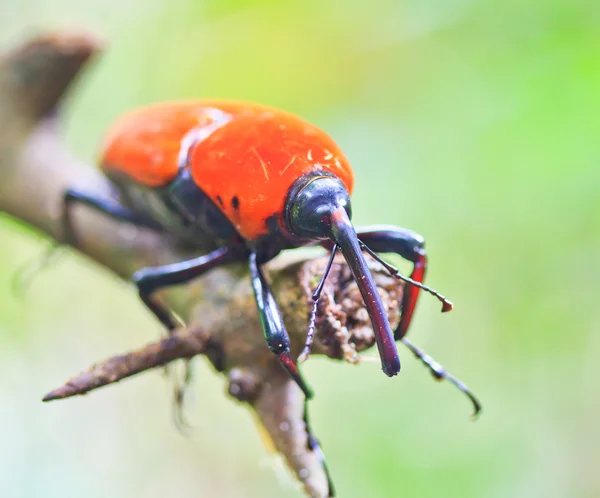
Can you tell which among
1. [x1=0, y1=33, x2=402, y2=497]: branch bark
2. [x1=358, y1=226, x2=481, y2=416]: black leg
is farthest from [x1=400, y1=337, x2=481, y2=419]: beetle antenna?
[x1=0, y1=33, x2=402, y2=497]: branch bark

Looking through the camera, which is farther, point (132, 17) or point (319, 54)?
point (132, 17)

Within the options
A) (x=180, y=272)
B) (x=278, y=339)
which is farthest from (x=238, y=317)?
(x=180, y=272)

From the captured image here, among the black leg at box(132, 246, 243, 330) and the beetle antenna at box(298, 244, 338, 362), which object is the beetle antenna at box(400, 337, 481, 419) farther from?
the black leg at box(132, 246, 243, 330)

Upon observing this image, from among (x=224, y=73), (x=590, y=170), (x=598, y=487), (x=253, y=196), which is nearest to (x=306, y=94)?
(x=224, y=73)

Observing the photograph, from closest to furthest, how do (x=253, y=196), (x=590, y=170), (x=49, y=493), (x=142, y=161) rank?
1. (x=253, y=196)
2. (x=142, y=161)
3. (x=590, y=170)
4. (x=49, y=493)

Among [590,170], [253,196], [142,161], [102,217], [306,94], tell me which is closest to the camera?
[253,196]

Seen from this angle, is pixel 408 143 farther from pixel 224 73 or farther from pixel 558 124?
pixel 224 73
